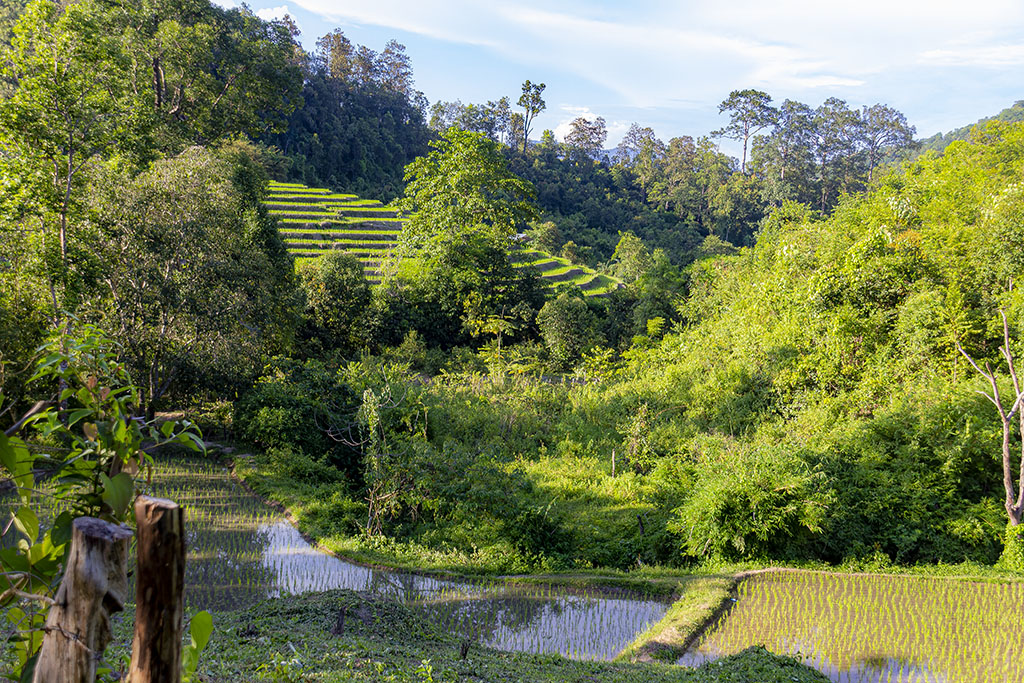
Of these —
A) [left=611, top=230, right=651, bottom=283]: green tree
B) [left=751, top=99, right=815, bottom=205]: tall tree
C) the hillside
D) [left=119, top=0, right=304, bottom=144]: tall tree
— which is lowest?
[left=611, top=230, right=651, bottom=283]: green tree

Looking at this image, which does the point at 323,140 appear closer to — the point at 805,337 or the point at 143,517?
the point at 805,337

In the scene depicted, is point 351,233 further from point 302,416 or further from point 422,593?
point 422,593

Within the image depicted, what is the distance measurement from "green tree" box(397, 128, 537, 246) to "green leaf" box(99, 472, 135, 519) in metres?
18.4

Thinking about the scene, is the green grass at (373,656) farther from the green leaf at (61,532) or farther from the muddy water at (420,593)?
the green leaf at (61,532)

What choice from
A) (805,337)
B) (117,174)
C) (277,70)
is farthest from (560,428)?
(277,70)

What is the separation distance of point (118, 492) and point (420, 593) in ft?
18.7

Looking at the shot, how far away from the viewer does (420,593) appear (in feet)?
21.0

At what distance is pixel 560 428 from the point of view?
37.5 ft

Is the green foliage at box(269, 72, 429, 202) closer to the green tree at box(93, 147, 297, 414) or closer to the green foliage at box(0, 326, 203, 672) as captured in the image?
the green tree at box(93, 147, 297, 414)

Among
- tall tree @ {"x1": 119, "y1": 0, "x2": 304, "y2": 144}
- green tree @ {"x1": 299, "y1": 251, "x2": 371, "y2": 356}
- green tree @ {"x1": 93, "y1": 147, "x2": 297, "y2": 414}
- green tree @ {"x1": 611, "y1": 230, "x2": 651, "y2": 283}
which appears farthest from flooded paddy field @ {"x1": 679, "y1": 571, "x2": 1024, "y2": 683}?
green tree @ {"x1": 611, "y1": 230, "x2": 651, "y2": 283}

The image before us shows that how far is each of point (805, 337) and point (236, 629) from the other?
1076 centimetres

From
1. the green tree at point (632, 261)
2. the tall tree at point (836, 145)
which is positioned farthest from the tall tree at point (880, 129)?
the green tree at point (632, 261)

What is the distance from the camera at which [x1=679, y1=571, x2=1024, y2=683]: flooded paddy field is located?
5133 mm

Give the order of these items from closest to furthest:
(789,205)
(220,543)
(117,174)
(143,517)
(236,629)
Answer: (143,517)
(236,629)
(220,543)
(117,174)
(789,205)
